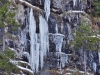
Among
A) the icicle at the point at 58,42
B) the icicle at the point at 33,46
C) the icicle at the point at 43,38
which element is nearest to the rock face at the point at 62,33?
the icicle at the point at 58,42

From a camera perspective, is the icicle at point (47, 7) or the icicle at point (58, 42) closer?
the icicle at point (58, 42)

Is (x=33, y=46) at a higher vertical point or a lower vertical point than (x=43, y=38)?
lower

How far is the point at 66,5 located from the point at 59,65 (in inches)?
370

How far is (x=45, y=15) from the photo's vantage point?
3906 centimetres

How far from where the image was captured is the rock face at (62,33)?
3794 centimetres

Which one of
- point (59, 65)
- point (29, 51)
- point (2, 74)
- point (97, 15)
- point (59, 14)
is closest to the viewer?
point (2, 74)

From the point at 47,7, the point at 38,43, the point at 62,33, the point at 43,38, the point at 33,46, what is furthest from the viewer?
the point at 62,33

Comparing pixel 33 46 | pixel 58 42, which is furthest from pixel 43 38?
pixel 58 42

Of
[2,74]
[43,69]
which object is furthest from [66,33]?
[2,74]

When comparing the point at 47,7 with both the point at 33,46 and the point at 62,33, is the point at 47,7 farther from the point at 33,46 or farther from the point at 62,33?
the point at 33,46

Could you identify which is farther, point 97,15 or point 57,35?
point 97,15

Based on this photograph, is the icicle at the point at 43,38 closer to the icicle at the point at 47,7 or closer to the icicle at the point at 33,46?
the icicle at the point at 33,46

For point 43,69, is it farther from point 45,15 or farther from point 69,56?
point 45,15

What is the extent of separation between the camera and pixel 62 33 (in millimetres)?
39719
